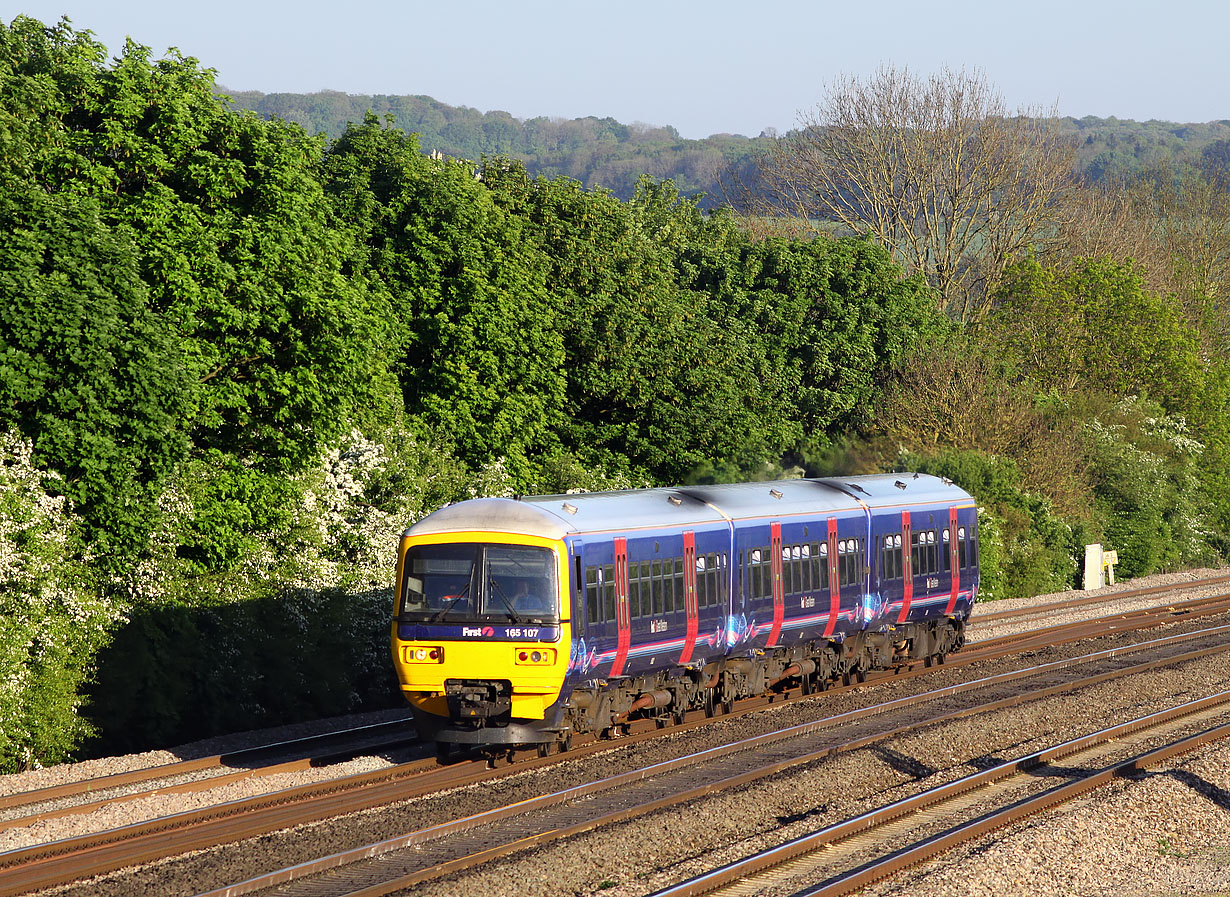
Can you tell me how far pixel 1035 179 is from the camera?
70562 millimetres

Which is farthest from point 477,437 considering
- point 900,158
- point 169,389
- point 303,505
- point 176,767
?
point 900,158

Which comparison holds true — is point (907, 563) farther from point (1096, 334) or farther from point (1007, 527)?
point (1096, 334)

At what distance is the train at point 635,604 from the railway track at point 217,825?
25.5 inches

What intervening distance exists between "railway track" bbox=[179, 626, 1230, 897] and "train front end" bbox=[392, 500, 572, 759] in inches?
66.6

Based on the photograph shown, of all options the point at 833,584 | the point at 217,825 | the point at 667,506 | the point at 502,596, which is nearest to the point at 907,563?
the point at 833,584

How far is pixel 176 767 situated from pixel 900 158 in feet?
192

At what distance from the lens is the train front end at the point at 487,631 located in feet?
55.5

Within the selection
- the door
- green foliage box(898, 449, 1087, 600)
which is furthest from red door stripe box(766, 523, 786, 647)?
green foliage box(898, 449, 1087, 600)

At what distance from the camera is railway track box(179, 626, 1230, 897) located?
11.7 meters

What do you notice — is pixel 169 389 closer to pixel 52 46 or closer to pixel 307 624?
pixel 307 624

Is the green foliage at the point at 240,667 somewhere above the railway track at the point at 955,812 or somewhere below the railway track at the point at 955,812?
below

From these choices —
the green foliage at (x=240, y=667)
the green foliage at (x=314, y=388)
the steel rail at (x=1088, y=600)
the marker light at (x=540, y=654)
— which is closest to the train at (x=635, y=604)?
the marker light at (x=540, y=654)

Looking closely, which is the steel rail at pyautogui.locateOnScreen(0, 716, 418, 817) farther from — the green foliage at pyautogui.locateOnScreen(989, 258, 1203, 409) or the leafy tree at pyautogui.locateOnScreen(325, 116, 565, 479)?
the green foliage at pyautogui.locateOnScreen(989, 258, 1203, 409)

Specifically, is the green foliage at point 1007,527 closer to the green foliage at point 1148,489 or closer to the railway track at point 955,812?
the green foliage at point 1148,489
